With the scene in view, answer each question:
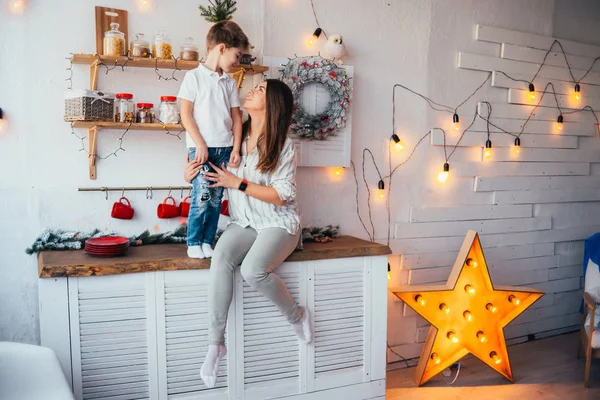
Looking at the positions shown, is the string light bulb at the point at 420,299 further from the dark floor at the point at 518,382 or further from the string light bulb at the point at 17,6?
the string light bulb at the point at 17,6

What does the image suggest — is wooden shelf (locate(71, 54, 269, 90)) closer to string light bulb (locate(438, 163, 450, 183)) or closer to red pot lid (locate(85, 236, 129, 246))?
red pot lid (locate(85, 236, 129, 246))

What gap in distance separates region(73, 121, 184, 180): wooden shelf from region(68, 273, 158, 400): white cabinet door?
0.67 metres

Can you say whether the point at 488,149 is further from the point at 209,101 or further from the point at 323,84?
the point at 209,101

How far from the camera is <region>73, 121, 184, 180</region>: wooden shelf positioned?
2.60 metres

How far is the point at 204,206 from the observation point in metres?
2.65

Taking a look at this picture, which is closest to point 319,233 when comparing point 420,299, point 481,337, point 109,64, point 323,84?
point 420,299

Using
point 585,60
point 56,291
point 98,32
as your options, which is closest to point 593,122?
point 585,60

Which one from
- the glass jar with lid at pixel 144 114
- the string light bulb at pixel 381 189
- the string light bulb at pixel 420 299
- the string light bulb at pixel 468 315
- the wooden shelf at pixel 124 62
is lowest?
the string light bulb at pixel 468 315

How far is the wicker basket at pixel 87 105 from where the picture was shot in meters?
2.55

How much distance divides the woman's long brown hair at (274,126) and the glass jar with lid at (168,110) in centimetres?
46

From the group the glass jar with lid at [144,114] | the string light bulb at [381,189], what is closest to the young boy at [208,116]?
the glass jar with lid at [144,114]

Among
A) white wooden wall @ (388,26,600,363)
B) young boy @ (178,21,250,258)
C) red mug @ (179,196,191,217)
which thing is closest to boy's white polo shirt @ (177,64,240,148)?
young boy @ (178,21,250,258)

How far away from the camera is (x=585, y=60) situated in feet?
14.0

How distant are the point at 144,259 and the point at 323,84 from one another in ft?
4.70
